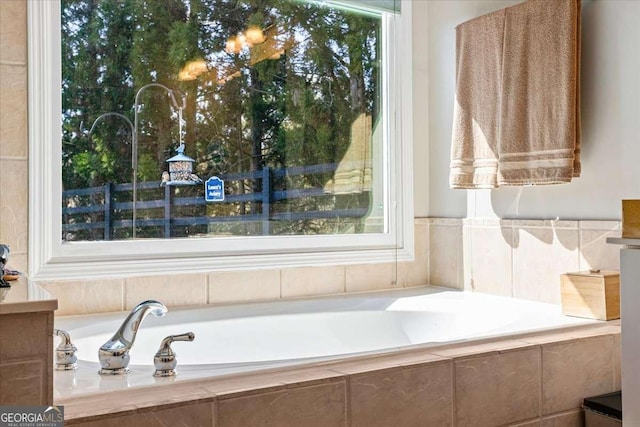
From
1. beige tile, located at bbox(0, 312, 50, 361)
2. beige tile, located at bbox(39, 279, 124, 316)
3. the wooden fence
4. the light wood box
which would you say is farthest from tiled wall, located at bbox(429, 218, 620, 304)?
beige tile, located at bbox(0, 312, 50, 361)

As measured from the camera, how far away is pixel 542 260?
8.81 feet

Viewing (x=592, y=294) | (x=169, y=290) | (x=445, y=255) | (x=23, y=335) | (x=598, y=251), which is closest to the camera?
(x=23, y=335)

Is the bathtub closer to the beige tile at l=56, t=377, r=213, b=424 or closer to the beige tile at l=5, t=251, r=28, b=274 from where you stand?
the beige tile at l=5, t=251, r=28, b=274

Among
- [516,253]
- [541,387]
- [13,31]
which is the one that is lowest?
[541,387]

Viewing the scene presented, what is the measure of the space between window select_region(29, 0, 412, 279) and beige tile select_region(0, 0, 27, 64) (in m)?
0.03

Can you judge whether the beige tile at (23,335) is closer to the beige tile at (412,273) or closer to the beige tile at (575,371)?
the beige tile at (575,371)

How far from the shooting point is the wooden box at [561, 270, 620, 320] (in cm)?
226

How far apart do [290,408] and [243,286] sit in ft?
4.08

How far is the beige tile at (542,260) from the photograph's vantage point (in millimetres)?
2566

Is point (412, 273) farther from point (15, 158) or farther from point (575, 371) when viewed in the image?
point (15, 158)

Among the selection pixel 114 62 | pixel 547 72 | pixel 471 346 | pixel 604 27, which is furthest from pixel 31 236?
pixel 604 27

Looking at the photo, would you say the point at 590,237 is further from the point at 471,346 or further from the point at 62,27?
the point at 62,27

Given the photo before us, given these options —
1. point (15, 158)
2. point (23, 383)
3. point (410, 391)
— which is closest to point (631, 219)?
point (410, 391)

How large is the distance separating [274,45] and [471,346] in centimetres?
161
